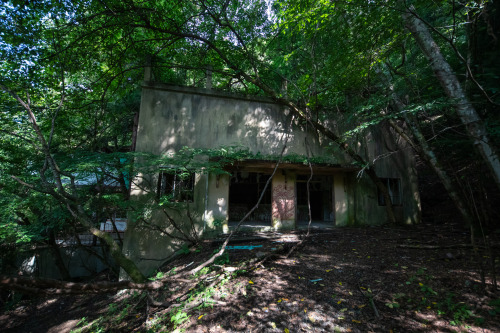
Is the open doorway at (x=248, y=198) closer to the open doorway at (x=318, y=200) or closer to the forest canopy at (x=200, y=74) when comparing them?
the open doorway at (x=318, y=200)

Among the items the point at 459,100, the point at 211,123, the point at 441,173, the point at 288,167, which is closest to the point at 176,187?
the point at 211,123

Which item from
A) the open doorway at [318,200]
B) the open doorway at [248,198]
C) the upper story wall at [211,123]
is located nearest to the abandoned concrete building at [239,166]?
the upper story wall at [211,123]

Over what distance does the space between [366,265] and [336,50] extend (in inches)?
249

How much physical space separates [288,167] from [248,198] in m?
5.25

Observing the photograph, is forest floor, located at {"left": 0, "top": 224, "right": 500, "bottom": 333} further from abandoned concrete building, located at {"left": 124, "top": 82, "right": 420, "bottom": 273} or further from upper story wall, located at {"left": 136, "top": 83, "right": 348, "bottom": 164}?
upper story wall, located at {"left": 136, "top": 83, "right": 348, "bottom": 164}

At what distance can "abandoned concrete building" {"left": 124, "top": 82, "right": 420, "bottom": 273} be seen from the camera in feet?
24.3

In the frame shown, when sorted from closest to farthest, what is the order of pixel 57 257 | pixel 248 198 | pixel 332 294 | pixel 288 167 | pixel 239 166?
pixel 332 294 → pixel 239 166 → pixel 288 167 → pixel 57 257 → pixel 248 198

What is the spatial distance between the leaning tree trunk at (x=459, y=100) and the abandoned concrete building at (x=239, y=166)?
7.98 feet

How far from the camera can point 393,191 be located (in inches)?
402

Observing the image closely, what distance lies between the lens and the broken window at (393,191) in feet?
32.7

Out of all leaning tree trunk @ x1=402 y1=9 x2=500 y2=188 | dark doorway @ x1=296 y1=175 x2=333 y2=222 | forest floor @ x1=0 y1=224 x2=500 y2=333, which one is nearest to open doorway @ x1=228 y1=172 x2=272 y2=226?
dark doorway @ x1=296 y1=175 x2=333 y2=222

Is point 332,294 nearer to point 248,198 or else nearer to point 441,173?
point 441,173

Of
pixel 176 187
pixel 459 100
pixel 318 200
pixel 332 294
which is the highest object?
pixel 459 100

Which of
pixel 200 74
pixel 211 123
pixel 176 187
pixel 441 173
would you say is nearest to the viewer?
pixel 441 173
